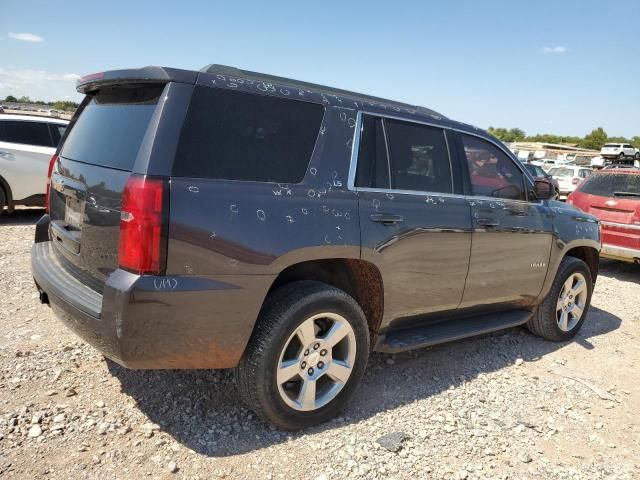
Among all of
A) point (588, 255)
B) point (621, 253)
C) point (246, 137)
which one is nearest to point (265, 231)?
point (246, 137)

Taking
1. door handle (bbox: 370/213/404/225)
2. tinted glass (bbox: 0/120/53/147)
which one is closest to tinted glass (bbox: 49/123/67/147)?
tinted glass (bbox: 0/120/53/147)

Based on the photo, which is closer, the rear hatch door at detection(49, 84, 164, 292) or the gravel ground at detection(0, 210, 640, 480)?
the rear hatch door at detection(49, 84, 164, 292)

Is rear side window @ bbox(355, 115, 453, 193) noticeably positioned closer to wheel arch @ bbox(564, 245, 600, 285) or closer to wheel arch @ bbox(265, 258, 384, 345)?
wheel arch @ bbox(265, 258, 384, 345)

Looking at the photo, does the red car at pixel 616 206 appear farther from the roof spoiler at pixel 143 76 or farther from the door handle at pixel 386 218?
the roof spoiler at pixel 143 76

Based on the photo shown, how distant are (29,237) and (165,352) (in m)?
6.04

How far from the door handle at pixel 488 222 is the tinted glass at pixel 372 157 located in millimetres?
916

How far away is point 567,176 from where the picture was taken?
2105 centimetres

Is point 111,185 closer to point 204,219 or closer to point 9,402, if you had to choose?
point 204,219

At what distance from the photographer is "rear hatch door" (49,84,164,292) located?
250cm

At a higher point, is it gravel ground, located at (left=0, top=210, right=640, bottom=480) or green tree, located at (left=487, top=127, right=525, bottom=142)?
green tree, located at (left=487, top=127, right=525, bottom=142)

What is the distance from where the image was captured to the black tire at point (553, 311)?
4664 millimetres

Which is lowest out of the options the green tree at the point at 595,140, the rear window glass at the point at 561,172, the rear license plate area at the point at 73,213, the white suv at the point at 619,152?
the rear license plate area at the point at 73,213

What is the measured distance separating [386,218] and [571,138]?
379 feet

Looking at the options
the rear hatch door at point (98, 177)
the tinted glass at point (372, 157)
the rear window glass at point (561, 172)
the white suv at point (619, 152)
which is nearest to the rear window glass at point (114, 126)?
the rear hatch door at point (98, 177)
